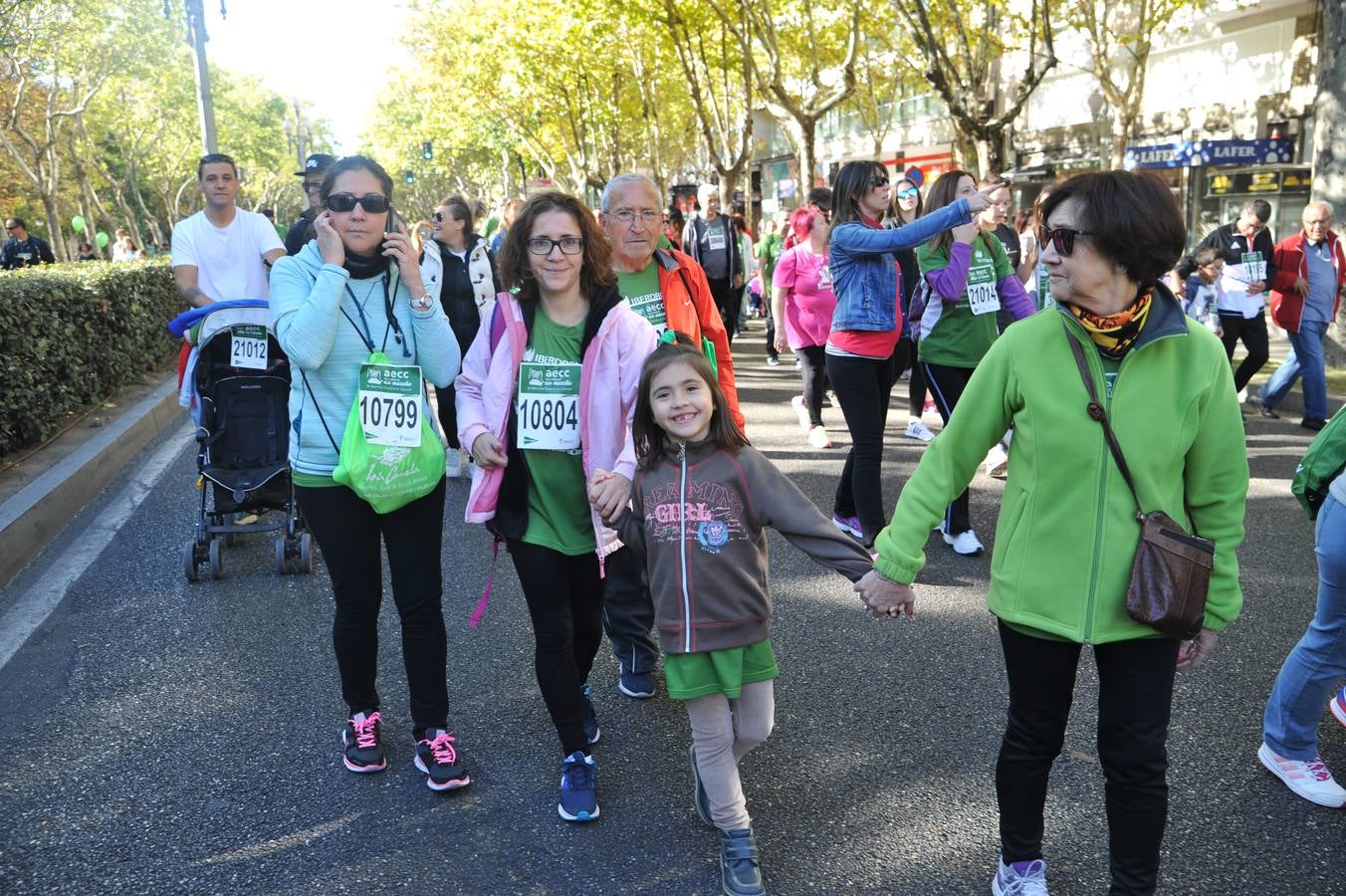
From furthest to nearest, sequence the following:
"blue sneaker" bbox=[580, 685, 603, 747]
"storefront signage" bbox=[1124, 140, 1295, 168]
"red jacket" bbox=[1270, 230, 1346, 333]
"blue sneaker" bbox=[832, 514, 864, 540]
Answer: "storefront signage" bbox=[1124, 140, 1295, 168] → "red jacket" bbox=[1270, 230, 1346, 333] → "blue sneaker" bbox=[832, 514, 864, 540] → "blue sneaker" bbox=[580, 685, 603, 747]

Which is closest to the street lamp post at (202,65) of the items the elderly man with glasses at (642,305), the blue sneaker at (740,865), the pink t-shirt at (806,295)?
the pink t-shirt at (806,295)

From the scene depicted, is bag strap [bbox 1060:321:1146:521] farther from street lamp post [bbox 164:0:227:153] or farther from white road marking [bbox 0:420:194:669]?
street lamp post [bbox 164:0:227:153]

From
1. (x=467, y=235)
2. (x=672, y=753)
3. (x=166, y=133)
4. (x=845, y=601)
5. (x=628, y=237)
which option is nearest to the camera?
(x=672, y=753)

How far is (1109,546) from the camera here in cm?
242

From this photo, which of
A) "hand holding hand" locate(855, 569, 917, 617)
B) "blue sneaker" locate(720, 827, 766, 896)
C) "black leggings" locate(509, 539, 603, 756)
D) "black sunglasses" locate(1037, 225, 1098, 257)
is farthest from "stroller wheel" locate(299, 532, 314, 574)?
"black sunglasses" locate(1037, 225, 1098, 257)

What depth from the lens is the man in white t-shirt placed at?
651cm

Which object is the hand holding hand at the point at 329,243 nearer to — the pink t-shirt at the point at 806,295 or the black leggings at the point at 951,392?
the black leggings at the point at 951,392

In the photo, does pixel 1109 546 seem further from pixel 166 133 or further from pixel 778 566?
pixel 166 133

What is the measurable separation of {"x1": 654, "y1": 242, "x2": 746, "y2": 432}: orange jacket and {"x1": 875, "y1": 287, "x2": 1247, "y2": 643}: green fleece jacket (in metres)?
1.77

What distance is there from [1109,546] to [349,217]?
2.34 meters

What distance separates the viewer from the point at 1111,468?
94.8 inches

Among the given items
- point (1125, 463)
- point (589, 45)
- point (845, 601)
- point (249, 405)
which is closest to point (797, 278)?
point (845, 601)

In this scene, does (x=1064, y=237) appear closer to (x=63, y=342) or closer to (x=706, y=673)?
(x=706, y=673)

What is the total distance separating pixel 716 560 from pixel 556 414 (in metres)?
0.71
